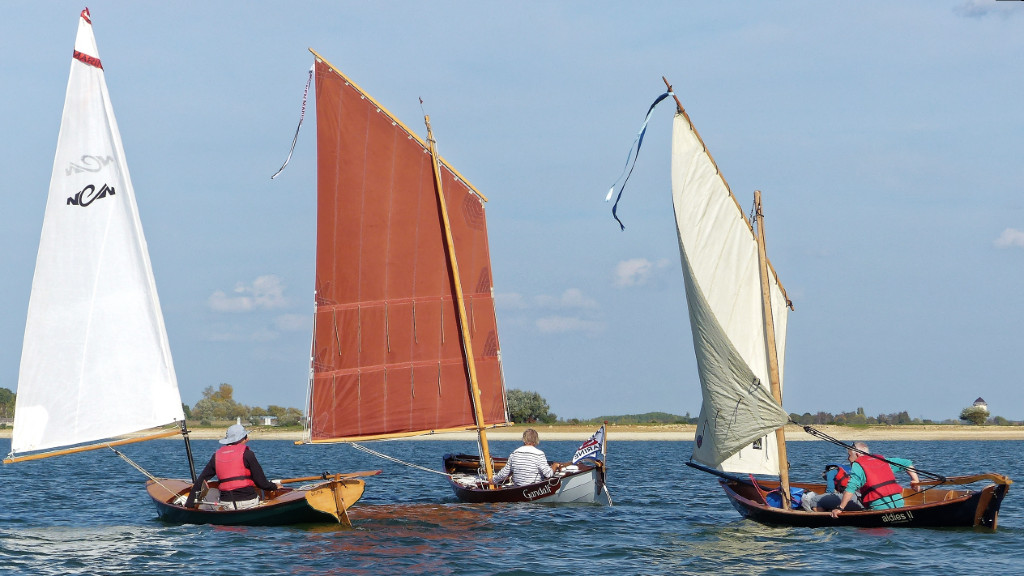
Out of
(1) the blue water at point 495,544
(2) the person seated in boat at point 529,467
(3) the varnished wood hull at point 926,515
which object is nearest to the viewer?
(1) the blue water at point 495,544

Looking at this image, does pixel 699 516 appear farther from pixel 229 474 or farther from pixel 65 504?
pixel 65 504

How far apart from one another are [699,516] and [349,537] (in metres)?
10.2

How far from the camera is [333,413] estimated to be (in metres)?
30.5

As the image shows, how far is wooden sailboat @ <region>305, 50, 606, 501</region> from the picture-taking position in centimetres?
3027

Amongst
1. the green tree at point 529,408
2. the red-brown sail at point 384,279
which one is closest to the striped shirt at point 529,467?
the red-brown sail at point 384,279

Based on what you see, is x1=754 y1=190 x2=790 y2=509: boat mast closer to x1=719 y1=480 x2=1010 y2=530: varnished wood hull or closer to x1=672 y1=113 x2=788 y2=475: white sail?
x1=672 y1=113 x2=788 y2=475: white sail

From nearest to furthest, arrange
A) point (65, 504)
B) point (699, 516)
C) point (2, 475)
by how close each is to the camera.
A: point (699, 516) < point (65, 504) < point (2, 475)

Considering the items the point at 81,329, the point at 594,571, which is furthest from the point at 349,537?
the point at 81,329

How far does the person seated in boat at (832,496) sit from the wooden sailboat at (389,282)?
6.89 meters

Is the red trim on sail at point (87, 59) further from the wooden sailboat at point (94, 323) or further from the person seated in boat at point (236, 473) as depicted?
the person seated in boat at point (236, 473)

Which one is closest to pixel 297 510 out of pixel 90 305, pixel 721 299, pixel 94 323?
pixel 94 323

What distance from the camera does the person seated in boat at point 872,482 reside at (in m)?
23.4

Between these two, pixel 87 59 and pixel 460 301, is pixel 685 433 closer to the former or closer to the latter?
pixel 460 301

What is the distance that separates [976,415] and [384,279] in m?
107
